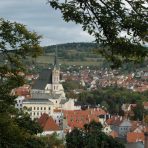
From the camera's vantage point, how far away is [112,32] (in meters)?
7.18

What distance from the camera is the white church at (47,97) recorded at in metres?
79.5

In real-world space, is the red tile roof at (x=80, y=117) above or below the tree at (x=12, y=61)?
below

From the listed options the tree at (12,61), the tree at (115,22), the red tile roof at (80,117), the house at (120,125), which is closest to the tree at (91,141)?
the tree at (12,61)

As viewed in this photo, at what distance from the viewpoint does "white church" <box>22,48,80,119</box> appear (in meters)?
79.5

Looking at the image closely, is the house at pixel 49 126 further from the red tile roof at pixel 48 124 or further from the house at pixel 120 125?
the house at pixel 120 125

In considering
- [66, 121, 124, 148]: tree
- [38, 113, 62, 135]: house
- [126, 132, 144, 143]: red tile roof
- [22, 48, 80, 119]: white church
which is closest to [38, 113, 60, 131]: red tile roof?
[38, 113, 62, 135]: house

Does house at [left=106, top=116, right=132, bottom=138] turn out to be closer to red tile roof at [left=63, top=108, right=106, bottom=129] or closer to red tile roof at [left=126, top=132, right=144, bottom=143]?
red tile roof at [left=63, top=108, right=106, bottom=129]

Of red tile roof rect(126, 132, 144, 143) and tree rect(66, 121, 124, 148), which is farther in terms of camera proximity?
red tile roof rect(126, 132, 144, 143)

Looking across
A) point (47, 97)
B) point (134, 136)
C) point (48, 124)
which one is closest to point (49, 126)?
point (48, 124)

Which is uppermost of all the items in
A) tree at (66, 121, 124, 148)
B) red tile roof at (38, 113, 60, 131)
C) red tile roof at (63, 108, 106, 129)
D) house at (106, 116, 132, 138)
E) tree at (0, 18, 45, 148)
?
tree at (0, 18, 45, 148)

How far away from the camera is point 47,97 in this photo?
84.4 metres

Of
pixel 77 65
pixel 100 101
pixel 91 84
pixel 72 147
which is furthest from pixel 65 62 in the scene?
pixel 72 147

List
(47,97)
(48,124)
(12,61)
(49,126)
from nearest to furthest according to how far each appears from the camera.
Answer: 1. (12,61)
2. (49,126)
3. (48,124)
4. (47,97)

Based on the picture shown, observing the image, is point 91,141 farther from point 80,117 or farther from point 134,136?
point 80,117
